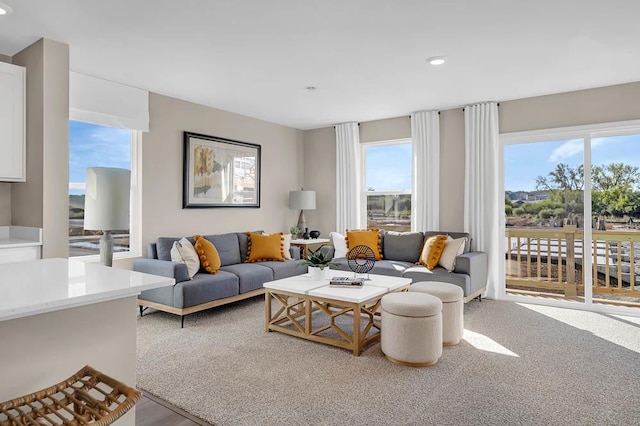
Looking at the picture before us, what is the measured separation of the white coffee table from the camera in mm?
3201

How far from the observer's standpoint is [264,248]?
5.16m

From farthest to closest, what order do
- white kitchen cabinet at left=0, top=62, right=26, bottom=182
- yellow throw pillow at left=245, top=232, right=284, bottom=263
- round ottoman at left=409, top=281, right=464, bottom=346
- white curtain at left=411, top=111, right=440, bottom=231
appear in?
white curtain at left=411, top=111, right=440, bottom=231 < yellow throw pillow at left=245, top=232, right=284, bottom=263 < round ottoman at left=409, top=281, right=464, bottom=346 < white kitchen cabinet at left=0, top=62, right=26, bottom=182

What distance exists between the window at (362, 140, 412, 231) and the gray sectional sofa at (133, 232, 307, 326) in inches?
64.4

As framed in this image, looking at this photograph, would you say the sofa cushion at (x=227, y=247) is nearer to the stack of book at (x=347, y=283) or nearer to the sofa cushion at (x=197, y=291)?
the sofa cushion at (x=197, y=291)

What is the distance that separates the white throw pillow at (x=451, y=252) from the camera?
454cm

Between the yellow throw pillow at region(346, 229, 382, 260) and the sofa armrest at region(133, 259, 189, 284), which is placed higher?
the yellow throw pillow at region(346, 229, 382, 260)

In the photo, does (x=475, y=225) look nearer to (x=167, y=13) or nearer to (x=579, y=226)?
→ (x=579, y=226)

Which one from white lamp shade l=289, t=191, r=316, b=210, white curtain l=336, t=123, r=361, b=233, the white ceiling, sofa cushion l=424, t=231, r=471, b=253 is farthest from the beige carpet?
white curtain l=336, t=123, r=361, b=233

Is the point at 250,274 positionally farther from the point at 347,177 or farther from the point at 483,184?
the point at 483,184

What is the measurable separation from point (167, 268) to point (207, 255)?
533mm

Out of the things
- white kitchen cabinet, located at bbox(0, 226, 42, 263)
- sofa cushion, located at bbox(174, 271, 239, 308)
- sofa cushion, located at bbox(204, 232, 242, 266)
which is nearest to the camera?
white kitchen cabinet, located at bbox(0, 226, 42, 263)

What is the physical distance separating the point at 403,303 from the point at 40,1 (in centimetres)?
317

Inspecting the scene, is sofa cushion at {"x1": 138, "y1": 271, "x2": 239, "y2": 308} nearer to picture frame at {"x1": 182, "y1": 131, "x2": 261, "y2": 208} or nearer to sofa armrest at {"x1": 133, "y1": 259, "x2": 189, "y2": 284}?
sofa armrest at {"x1": 133, "y1": 259, "x2": 189, "y2": 284}

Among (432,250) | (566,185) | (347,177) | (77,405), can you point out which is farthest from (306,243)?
(77,405)
